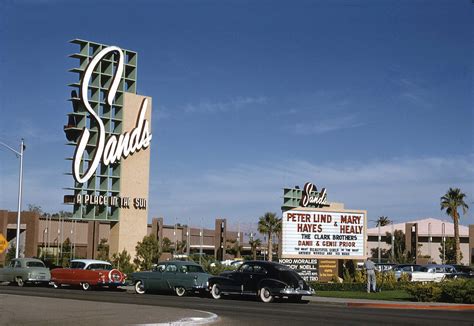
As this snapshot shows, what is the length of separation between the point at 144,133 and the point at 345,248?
1696 centimetres

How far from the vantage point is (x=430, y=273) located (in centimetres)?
4519

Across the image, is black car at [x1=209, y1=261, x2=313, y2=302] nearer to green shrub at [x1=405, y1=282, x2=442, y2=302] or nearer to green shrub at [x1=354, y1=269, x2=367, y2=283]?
green shrub at [x1=405, y1=282, x2=442, y2=302]

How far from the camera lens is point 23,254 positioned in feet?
233

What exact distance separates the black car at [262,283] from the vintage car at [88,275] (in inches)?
245

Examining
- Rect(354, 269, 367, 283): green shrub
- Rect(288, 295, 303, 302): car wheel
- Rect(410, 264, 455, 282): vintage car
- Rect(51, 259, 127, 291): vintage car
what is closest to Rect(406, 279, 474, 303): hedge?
Rect(288, 295, 303, 302): car wheel

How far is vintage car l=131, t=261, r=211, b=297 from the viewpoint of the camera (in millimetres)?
30359

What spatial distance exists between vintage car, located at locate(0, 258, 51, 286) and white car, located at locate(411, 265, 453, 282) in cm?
2327

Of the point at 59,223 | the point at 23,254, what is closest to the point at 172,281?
the point at 23,254

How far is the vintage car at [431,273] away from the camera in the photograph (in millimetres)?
44619

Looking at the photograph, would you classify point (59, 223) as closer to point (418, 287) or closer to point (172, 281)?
point (172, 281)

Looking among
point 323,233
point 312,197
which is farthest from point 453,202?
point 323,233

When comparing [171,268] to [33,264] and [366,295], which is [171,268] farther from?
[33,264]

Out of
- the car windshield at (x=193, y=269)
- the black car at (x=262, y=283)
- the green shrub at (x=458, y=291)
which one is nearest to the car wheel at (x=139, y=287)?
the car windshield at (x=193, y=269)

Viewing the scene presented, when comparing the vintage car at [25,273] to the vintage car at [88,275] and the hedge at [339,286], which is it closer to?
the vintage car at [88,275]
